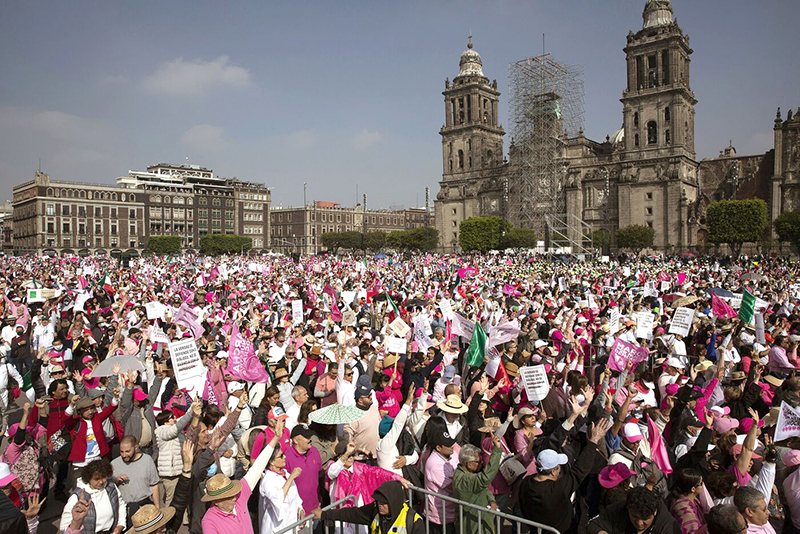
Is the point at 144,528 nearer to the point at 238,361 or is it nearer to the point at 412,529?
the point at 412,529

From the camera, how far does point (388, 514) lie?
4.34 meters

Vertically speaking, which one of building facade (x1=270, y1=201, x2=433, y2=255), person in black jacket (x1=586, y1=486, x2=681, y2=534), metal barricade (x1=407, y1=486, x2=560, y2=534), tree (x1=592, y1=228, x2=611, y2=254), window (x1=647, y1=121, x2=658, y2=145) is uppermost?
window (x1=647, y1=121, x2=658, y2=145)

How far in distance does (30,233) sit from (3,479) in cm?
12279

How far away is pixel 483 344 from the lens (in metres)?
9.20

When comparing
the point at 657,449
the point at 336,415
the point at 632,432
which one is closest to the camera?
the point at 632,432

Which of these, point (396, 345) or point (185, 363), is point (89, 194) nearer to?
point (396, 345)

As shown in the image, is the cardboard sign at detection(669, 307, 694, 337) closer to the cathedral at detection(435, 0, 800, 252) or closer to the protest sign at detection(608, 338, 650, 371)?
the protest sign at detection(608, 338, 650, 371)

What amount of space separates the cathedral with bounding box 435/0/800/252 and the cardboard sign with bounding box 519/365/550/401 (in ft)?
223

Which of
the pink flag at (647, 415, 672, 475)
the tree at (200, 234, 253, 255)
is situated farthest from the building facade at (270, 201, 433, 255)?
the pink flag at (647, 415, 672, 475)

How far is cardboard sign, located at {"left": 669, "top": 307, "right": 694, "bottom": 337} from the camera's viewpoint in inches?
430

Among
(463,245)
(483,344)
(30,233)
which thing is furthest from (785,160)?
(30,233)

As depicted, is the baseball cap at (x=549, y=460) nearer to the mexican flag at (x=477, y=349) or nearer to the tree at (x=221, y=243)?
the mexican flag at (x=477, y=349)

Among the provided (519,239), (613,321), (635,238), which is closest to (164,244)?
(519,239)

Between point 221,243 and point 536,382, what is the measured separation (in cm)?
10386
